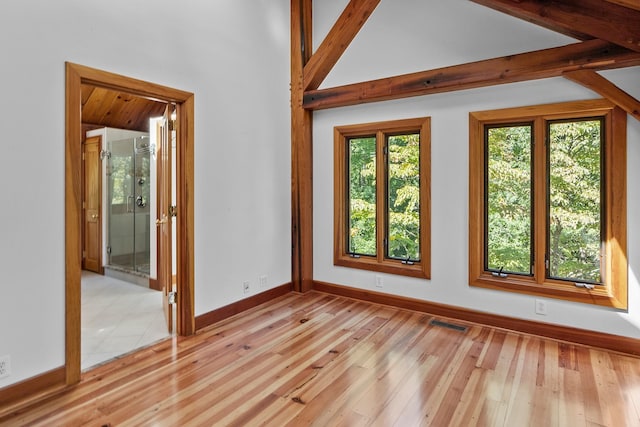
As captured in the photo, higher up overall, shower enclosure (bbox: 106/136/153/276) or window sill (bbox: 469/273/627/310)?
shower enclosure (bbox: 106/136/153/276)

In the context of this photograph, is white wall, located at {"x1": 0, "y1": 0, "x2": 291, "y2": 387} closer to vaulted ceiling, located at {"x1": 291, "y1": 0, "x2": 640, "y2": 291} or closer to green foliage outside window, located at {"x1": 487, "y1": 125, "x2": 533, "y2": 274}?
vaulted ceiling, located at {"x1": 291, "y1": 0, "x2": 640, "y2": 291}

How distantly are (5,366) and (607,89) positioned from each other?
4.54m

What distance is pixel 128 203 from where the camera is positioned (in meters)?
5.61

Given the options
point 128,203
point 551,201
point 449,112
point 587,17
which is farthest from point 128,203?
point 587,17

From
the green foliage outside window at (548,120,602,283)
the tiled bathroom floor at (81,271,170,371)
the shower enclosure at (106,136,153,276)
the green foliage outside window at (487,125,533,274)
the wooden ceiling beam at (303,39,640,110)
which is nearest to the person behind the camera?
the wooden ceiling beam at (303,39,640,110)

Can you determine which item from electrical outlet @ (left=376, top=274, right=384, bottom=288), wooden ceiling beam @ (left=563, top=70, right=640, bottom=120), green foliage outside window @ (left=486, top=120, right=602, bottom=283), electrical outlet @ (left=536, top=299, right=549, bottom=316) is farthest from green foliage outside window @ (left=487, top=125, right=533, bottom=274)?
electrical outlet @ (left=376, top=274, right=384, bottom=288)

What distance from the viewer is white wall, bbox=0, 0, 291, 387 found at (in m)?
2.12

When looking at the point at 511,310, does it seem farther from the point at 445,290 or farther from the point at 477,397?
the point at 477,397

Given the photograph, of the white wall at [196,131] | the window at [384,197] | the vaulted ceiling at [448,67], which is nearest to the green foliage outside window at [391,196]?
the window at [384,197]

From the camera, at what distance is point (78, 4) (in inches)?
94.0

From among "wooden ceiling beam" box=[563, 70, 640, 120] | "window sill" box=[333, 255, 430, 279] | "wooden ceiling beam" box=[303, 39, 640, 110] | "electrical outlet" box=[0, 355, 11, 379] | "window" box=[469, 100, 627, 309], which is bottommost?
"electrical outlet" box=[0, 355, 11, 379]

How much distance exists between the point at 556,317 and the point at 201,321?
125 inches

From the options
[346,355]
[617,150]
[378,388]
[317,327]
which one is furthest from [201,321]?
[617,150]

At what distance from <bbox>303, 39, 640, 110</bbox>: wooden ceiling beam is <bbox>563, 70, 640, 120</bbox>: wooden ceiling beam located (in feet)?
0.29
